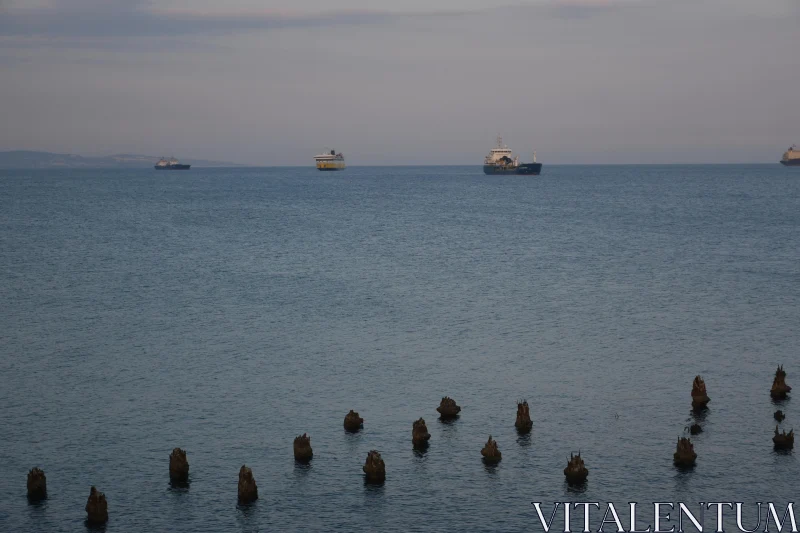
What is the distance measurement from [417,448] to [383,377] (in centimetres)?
1258

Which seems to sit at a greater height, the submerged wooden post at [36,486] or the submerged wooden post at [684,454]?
the submerged wooden post at [684,454]

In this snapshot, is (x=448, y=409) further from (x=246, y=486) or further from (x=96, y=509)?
(x=96, y=509)

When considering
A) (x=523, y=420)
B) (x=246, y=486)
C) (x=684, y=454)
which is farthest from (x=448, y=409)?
(x=246, y=486)

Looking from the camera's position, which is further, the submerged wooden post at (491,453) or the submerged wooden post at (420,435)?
the submerged wooden post at (420,435)

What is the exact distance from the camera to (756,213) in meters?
168

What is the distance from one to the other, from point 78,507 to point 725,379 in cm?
3759

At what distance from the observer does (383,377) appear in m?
56.2

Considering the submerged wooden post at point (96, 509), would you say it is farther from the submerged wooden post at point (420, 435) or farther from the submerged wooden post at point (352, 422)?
the submerged wooden post at point (420, 435)

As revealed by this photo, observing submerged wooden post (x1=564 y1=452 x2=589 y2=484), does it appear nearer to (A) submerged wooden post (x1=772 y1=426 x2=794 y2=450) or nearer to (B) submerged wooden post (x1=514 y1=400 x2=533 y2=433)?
(B) submerged wooden post (x1=514 y1=400 x2=533 y2=433)

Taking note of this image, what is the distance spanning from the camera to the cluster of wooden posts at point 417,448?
37469 mm

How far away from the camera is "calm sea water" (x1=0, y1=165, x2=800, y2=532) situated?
127ft

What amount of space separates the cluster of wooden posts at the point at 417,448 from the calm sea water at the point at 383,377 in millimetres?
636

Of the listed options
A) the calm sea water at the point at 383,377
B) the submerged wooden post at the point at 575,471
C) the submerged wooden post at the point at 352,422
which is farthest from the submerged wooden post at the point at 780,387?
the submerged wooden post at the point at 352,422

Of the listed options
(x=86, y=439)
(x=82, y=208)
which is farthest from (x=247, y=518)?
(x=82, y=208)
